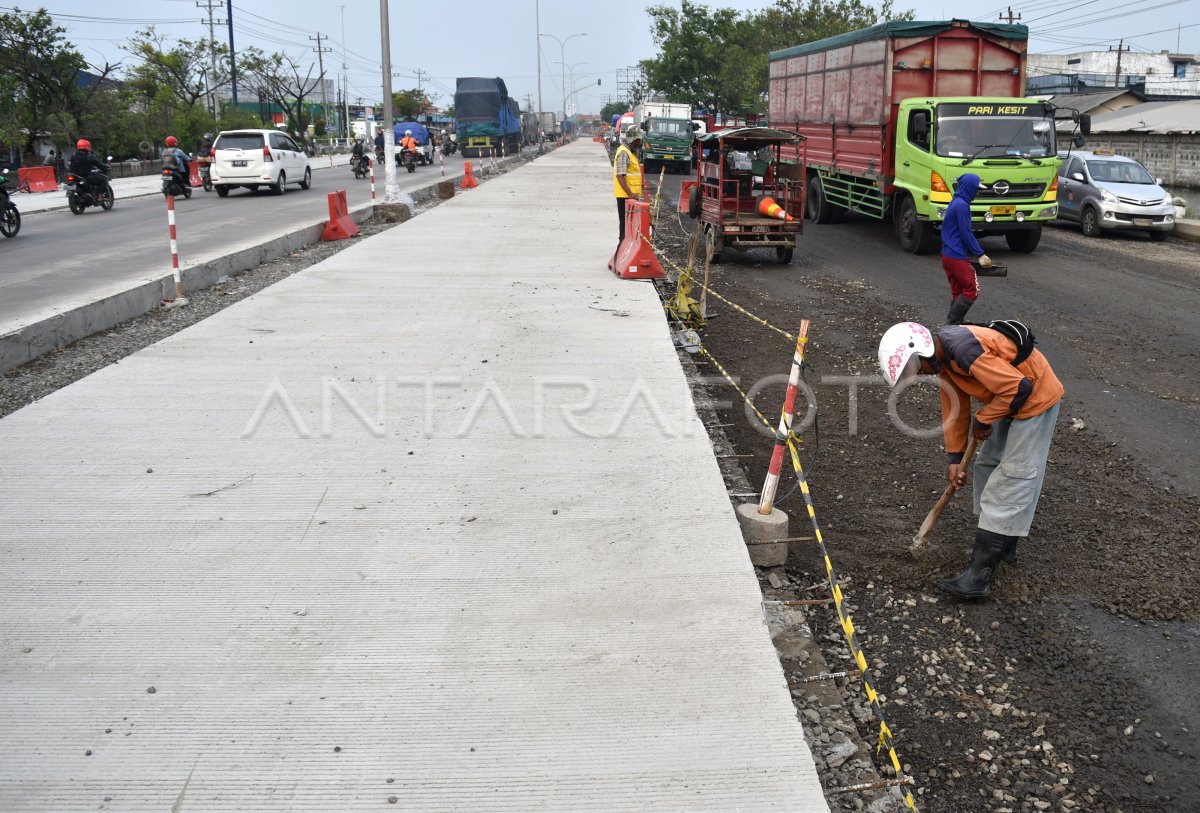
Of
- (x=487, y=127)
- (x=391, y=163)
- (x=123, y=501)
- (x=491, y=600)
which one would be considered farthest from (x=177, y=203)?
(x=487, y=127)

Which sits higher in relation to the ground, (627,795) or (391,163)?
(391,163)

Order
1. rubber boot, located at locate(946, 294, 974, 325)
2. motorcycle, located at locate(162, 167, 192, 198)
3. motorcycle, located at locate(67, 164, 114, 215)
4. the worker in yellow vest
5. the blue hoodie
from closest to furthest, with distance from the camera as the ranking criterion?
1. the blue hoodie
2. rubber boot, located at locate(946, 294, 974, 325)
3. the worker in yellow vest
4. motorcycle, located at locate(67, 164, 114, 215)
5. motorcycle, located at locate(162, 167, 192, 198)

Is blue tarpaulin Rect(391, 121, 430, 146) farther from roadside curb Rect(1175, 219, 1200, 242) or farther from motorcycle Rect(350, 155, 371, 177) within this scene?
roadside curb Rect(1175, 219, 1200, 242)

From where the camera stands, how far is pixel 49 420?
618cm

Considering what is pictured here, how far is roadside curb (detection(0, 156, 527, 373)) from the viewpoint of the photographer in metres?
8.42

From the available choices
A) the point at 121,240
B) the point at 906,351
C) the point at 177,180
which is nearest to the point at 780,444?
the point at 906,351

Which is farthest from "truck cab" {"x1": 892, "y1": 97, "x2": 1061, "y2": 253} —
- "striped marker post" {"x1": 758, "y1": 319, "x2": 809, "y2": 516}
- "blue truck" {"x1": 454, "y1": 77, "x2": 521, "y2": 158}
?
"blue truck" {"x1": 454, "y1": 77, "x2": 521, "y2": 158}

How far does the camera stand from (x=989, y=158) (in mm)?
14719

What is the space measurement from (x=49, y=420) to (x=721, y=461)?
4285 mm

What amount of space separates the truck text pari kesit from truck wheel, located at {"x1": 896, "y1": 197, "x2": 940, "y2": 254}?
0.7 inches

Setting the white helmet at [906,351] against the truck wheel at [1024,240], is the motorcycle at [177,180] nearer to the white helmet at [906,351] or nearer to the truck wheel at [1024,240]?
the truck wheel at [1024,240]

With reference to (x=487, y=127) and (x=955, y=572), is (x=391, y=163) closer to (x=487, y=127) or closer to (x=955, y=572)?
(x=955, y=572)

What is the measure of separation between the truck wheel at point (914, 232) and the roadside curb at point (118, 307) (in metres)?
10.1

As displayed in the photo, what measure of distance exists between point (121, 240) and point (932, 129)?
13645 millimetres
